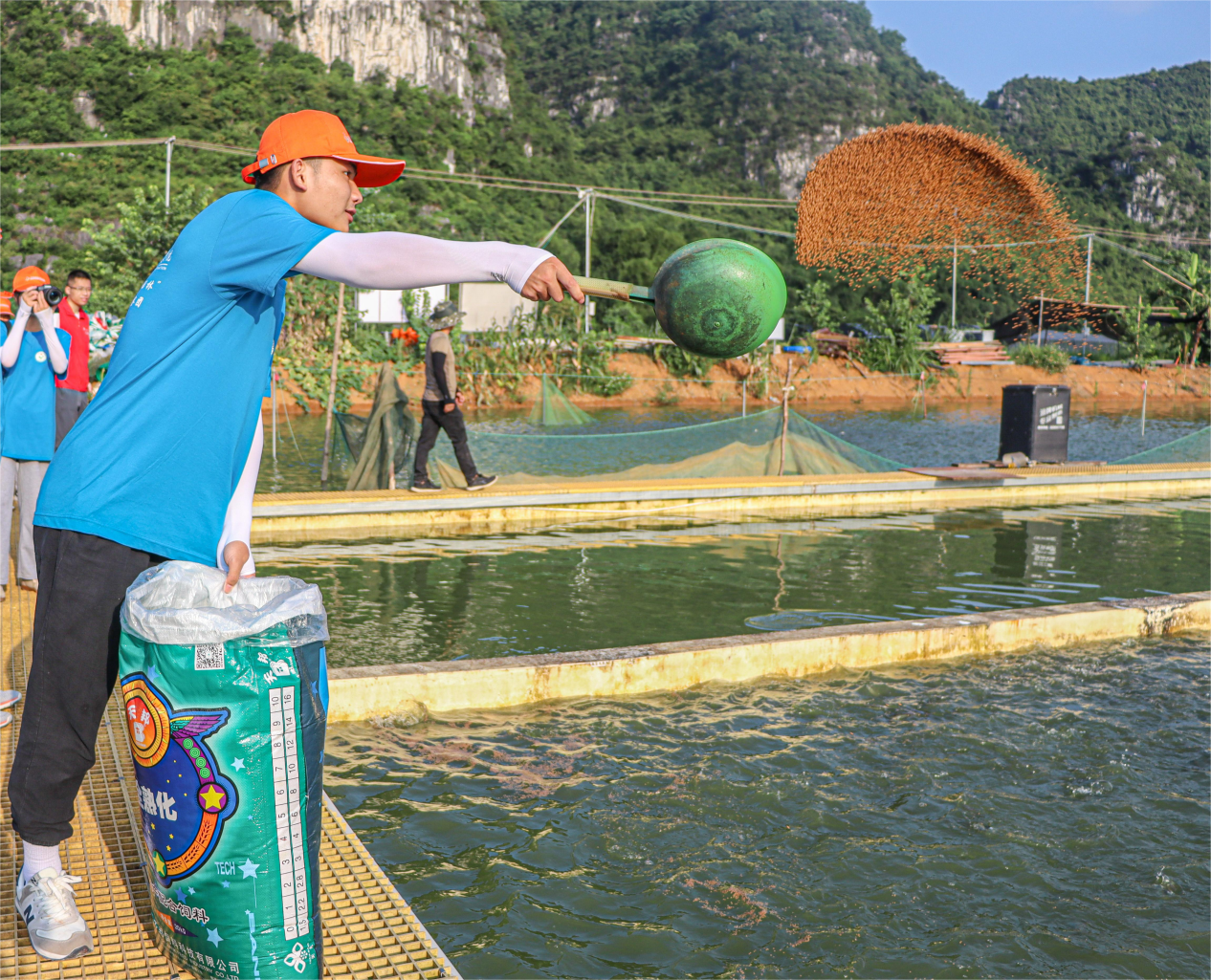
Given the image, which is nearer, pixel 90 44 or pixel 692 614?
pixel 692 614

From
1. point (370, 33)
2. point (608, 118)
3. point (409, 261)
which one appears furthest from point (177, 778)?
point (608, 118)

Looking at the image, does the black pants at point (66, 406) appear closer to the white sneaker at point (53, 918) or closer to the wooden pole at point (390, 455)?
the wooden pole at point (390, 455)

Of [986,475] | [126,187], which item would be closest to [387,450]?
[986,475]

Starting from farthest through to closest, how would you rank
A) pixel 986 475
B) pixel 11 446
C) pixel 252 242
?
pixel 986 475 → pixel 11 446 → pixel 252 242

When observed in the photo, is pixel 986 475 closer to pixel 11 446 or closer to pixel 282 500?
pixel 282 500

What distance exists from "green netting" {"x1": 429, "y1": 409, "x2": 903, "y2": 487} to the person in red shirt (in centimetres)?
461

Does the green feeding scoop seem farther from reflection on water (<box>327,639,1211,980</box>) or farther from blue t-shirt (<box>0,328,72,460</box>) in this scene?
blue t-shirt (<box>0,328,72,460</box>)

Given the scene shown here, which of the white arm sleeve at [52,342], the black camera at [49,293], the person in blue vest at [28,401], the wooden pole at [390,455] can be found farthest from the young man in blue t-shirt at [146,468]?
the wooden pole at [390,455]

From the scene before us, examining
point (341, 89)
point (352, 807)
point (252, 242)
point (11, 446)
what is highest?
point (341, 89)

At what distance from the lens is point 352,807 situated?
4.05 metres

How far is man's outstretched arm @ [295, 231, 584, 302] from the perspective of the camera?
2.13 m

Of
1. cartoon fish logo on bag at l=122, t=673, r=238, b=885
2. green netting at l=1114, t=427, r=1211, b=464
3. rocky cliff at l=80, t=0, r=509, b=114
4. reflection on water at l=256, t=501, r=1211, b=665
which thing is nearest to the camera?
cartoon fish logo on bag at l=122, t=673, r=238, b=885

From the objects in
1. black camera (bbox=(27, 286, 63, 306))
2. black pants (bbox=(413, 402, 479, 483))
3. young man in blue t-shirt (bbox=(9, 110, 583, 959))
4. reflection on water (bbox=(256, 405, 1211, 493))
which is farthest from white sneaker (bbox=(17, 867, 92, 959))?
reflection on water (bbox=(256, 405, 1211, 493))

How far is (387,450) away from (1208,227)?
101 meters
